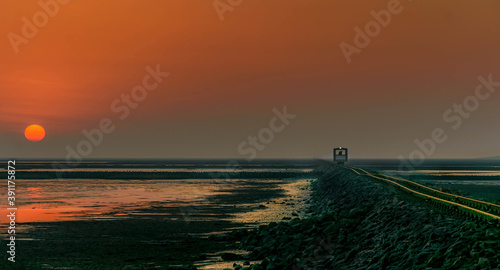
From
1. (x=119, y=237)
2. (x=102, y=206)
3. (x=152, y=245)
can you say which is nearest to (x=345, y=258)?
(x=152, y=245)

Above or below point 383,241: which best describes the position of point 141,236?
below

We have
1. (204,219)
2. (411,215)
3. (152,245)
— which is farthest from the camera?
(204,219)

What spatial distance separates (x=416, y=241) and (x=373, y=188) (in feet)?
71.1

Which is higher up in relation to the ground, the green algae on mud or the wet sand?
the green algae on mud

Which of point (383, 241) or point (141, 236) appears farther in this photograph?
point (141, 236)

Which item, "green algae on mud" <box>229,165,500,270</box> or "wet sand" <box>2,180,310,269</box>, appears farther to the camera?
"wet sand" <box>2,180,310,269</box>

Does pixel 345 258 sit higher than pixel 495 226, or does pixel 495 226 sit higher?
pixel 495 226

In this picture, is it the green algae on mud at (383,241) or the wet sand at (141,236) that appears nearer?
the green algae on mud at (383,241)

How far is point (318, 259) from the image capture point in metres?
21.3

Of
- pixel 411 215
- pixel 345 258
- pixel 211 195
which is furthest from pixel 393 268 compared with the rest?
pixel 211 195

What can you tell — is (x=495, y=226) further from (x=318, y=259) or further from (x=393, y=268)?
(x=318, y=259)

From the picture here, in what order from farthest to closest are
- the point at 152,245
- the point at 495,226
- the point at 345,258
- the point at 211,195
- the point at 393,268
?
1. the point at 211,195
2. the point at 152,245
3. the point at 345,258
4. the point at 495,226
5. the point at 393,268

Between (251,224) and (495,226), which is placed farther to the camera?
(251,224)

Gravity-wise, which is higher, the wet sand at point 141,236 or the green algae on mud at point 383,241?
the green algae on mud at point 383,241
